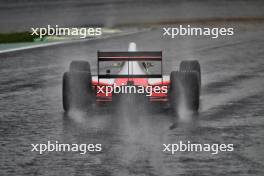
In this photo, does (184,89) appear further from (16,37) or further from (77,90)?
(16,37)

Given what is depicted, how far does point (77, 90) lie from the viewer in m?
13.6

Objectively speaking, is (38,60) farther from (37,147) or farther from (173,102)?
(37,147)

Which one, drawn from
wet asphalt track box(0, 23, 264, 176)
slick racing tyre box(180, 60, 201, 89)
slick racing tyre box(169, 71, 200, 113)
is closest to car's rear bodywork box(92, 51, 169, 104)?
slick racing tyre box(169, 71, 200, 113)

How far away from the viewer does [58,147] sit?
1165 cm

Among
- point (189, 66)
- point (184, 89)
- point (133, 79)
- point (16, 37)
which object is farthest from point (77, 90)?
point (16, 37)

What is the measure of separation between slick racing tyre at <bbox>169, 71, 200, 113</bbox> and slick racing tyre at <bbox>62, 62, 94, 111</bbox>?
1232 mm

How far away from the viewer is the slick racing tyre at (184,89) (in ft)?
43.8

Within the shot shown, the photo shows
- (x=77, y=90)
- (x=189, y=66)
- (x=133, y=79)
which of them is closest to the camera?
(x=77, y=90)

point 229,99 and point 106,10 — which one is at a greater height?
point 106,10

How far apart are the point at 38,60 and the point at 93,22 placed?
7.22 metres

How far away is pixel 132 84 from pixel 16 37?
1202cm

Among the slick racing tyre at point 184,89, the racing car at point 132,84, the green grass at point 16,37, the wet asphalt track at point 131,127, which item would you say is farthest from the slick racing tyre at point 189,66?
the green grass at point 16,37

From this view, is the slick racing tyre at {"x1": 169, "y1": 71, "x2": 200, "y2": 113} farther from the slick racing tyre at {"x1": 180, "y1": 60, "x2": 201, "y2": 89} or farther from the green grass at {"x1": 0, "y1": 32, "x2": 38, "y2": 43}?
the green grass at {"x1": 0, "y1": 32, "x2": 38, "y2": 43}

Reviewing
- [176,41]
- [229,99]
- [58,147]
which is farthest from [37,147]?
[176,41]
